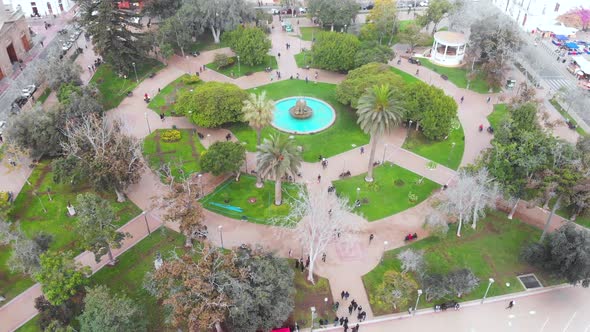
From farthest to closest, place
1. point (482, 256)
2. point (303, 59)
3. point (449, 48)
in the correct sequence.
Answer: point (303, 59)
point (449, 48)
point (482, 256)

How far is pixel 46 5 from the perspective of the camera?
105 m

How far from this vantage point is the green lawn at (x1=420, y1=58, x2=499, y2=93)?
84.6 meters

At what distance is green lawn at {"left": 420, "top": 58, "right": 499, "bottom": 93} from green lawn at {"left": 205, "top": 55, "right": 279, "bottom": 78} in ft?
99.9

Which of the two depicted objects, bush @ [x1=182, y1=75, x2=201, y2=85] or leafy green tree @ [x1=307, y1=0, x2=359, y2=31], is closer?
bush @ [x1=182, y1=75, x2=201, y2=85]

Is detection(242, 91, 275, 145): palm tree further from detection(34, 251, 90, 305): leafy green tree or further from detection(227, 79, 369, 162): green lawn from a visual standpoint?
detection(34, 251, 90, 305): leafy green tree

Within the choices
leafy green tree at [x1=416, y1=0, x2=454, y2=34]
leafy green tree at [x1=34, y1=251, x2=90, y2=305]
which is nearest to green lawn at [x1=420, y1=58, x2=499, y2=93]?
leafy green tree at [x1=416, y1=0, x2=454, y2=34]

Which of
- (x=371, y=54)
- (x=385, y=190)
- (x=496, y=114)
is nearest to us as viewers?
(x=385, y=190)

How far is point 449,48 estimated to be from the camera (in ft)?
298

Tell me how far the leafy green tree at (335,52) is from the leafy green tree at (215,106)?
20.6 m

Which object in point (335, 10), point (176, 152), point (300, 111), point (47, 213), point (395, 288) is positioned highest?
point (335, 10)

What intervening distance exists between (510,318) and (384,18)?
64.3 metres

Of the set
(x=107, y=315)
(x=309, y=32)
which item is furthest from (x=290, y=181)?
(x=309, y=32)

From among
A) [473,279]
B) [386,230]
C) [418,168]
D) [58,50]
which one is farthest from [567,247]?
[58,50]

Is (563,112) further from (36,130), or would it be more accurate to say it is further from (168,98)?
(36,130)
